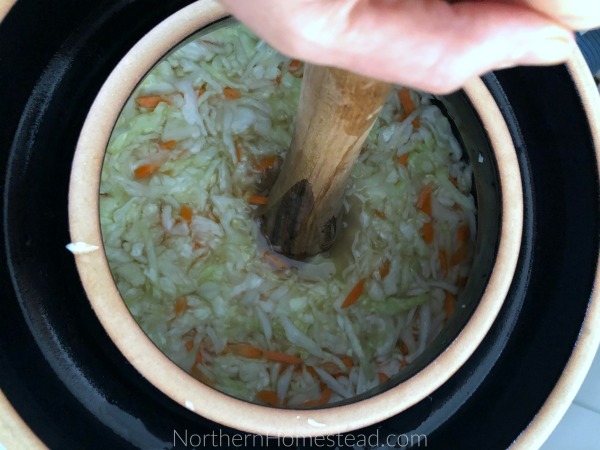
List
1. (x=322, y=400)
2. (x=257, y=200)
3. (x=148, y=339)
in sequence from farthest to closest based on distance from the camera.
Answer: (x=257, y=200) < (x=322, y=400) < (x=148, y=339)

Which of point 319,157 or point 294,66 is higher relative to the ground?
point 294,66

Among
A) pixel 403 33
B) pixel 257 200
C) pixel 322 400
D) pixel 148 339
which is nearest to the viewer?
pixel 403 33

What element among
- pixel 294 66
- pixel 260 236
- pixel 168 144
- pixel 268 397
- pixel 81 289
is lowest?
pixel 268 397

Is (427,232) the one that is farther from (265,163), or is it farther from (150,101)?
(150,101)

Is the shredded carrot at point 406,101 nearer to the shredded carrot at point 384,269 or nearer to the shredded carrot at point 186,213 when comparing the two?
the shredded carrot at point 384,269

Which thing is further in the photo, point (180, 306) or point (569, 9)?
point (180, 306)

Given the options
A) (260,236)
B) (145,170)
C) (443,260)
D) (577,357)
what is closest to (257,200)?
(260,236)

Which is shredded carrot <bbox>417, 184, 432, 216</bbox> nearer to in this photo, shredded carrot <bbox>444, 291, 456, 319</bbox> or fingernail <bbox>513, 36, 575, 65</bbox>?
shredded carrot <bbox>444, 291, 456, 319</bbox>

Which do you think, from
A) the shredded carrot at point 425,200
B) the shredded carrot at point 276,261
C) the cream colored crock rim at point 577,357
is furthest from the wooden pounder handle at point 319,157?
the cream colored crock rim at point 577,357

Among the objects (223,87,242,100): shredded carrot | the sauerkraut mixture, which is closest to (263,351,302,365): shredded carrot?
the sauerkraut mixture
